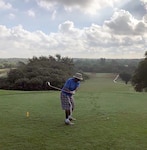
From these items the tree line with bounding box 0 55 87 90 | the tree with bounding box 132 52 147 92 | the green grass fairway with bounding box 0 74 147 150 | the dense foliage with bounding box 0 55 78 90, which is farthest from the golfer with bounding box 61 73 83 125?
the tree with bounding box 132 52 147 92

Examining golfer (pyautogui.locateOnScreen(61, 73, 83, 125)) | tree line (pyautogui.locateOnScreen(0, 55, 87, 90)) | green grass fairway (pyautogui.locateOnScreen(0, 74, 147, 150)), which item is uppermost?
golfer (pyautogui.locateOnScreen(61, 73, 83, 125))

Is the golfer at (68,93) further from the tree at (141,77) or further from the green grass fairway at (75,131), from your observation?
the tree at (141,77)

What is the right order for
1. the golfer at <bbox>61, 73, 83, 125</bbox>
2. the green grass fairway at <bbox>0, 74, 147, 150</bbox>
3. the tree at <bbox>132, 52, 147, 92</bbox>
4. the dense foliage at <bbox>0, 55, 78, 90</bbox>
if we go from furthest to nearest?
the tree at <bbox>132, 52, 147, 92</bbox>, the dense foliage at <bbox>0, 55, 78, 90</bbox>, the golfer at <bbox>61, 73, 83, 125</bbox>, the green grass fairway at <bbox>0, 74, 147, 150</bbox>

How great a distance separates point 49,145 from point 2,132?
2.00 metres

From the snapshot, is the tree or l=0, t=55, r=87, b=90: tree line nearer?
l=0, t=55, r=87, b=90: tree line

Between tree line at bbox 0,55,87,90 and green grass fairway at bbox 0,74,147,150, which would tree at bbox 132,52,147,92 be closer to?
tree line at bbox 0,55,87,90

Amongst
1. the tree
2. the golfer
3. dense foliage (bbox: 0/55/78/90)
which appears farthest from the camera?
the tree

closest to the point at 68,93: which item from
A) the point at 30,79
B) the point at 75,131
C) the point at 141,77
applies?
the point at 75,131

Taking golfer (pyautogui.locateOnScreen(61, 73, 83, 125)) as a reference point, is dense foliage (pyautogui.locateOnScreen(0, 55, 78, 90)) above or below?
below

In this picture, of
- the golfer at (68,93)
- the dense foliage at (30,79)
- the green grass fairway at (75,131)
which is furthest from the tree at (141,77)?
the golfer at (68,93)

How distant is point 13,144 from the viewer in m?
7.30

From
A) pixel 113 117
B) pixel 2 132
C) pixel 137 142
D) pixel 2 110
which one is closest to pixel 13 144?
pixel 2 132

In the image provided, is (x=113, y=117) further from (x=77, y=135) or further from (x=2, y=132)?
(x=2, y=132)

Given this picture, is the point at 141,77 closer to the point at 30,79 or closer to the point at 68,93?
the point at 30,79
